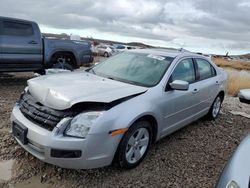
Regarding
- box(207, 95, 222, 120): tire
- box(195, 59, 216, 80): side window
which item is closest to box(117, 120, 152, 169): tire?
box(195, 59, 216, 80): side window

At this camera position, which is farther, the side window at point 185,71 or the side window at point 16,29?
the side window at point 16,29

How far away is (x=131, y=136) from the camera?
3520mm

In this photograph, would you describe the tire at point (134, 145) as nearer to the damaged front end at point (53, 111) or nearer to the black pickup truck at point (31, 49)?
the damaged front end at point (53, 111)

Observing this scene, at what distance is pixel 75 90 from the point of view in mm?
3482

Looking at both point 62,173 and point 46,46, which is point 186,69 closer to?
point 62,173

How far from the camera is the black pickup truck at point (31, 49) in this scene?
309 inches

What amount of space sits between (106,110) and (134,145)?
0.73 meters

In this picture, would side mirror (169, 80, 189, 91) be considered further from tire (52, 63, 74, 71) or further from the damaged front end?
tire (52, 63, 74, 71)

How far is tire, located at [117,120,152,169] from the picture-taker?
3415mm

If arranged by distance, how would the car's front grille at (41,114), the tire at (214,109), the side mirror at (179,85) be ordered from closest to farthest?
the car's front grille at (41,114), the side mirror at (179,85), the tire at (214,109)

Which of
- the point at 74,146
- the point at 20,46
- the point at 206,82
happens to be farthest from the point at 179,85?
the point at 20,46

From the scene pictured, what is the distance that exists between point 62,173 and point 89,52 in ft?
21.9

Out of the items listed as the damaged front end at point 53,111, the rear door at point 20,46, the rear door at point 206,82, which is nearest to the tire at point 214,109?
the rear door at point 206,82

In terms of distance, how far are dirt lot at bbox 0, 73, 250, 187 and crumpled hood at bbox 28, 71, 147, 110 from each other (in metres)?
0.88
